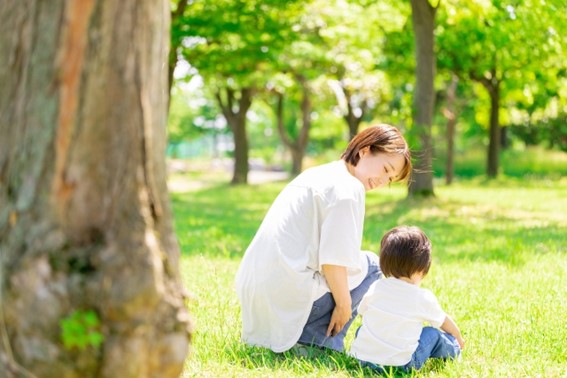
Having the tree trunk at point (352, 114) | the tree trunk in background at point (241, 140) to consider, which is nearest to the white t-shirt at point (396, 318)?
the tree trunk in background at point (241, 140)

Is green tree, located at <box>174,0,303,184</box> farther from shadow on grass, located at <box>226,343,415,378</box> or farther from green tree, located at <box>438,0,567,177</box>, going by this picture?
shadow on grass, located at <box>226,343,415,378</box>

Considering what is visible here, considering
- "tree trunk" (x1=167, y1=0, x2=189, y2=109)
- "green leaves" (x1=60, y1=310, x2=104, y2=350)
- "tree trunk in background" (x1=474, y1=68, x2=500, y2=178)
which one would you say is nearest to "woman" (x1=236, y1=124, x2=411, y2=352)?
"green leaves" (x1=60, y1=310, x2=104, y2=350)

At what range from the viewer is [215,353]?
4.25m

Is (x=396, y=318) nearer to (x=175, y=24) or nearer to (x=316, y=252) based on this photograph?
(x=316, y=252)

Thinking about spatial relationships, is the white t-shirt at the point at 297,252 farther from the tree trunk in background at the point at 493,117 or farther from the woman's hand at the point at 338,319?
the tree trunk in background at the point at 493,117

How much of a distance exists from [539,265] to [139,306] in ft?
18.5

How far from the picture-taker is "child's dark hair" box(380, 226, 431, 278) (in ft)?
13.1

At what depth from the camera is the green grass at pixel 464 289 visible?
406cm

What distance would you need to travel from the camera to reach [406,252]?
399 cm

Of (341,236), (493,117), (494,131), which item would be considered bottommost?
(341,236)

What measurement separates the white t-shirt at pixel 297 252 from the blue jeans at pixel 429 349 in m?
0.48

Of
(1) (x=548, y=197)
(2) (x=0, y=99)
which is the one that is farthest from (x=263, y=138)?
(2) (x=0, y=99)

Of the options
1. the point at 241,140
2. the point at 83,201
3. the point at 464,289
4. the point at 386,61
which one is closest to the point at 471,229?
the point at 464,289

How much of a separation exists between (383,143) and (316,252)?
70 centimetres
